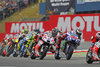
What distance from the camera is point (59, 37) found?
17266 millimetres

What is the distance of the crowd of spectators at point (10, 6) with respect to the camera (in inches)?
1849

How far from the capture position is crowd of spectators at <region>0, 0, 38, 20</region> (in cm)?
4697

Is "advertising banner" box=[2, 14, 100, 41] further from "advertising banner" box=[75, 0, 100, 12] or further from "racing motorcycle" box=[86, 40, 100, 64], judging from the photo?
"racing motorcycle" box=[86, 40, 100, 64]

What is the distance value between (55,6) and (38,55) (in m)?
25.3

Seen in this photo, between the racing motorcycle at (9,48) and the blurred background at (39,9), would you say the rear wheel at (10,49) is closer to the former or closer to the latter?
the racing motorcycle at (9,48)

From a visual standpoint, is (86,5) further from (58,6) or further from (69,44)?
(69,44)

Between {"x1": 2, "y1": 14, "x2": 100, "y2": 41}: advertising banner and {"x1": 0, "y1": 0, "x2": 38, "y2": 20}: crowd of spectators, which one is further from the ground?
{"x1": 2, "y1": 14, "x2": 100, "y2": 41}: advertising banner

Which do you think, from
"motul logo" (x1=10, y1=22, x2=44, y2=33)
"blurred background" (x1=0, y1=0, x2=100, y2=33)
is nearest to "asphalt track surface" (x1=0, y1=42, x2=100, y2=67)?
"motul logo" (x1=10, y1=22, x2=44, y2=33)

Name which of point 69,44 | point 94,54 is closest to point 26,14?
point 69,44

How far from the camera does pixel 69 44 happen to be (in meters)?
16.3

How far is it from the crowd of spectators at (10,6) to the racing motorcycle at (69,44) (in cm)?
3023

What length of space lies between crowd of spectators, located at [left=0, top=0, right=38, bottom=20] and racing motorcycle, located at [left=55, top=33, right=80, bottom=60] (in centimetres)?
3023

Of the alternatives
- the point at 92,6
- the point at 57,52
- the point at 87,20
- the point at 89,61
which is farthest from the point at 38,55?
the point at 92,6

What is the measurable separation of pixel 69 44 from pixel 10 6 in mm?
31815
